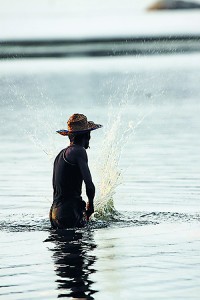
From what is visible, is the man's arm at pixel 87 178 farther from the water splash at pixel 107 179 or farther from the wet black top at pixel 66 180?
the water splash at pixel 107 179

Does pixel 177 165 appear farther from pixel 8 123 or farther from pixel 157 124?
pixel 8 123

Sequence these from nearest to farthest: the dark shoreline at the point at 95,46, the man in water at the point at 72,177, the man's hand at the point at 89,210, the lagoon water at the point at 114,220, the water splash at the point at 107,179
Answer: the lagoon water at the point at 114,220 < the man's hand at the point at 89,210 < the man in water at the point at 72,177 < the water splash at the point at 107,179 < the dark shoreline at the point at 95,46

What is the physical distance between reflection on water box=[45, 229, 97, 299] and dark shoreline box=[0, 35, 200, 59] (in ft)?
271

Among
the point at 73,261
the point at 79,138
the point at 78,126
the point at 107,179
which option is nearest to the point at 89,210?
the point at 79,138

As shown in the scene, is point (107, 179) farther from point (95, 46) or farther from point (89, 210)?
point (95, 46)

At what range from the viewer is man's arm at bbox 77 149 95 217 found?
15.4m

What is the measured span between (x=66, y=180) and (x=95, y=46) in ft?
303

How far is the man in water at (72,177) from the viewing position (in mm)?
15727

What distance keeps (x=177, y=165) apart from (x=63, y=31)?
110984mm

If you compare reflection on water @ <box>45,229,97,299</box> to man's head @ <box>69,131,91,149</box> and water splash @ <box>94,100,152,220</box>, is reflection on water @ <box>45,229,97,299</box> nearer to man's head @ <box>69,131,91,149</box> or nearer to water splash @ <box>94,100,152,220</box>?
→ man's head @ <box>69,131,91,149</box>

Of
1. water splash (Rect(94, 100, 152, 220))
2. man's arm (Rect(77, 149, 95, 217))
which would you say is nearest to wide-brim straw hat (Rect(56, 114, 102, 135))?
man's arm (Rect(77, 149, 95, 217))

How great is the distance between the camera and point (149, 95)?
4700 cm

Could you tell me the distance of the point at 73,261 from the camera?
46.1 ft

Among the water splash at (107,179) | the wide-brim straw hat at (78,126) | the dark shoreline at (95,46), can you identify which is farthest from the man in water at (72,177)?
the dark shoreline at (95,46)
